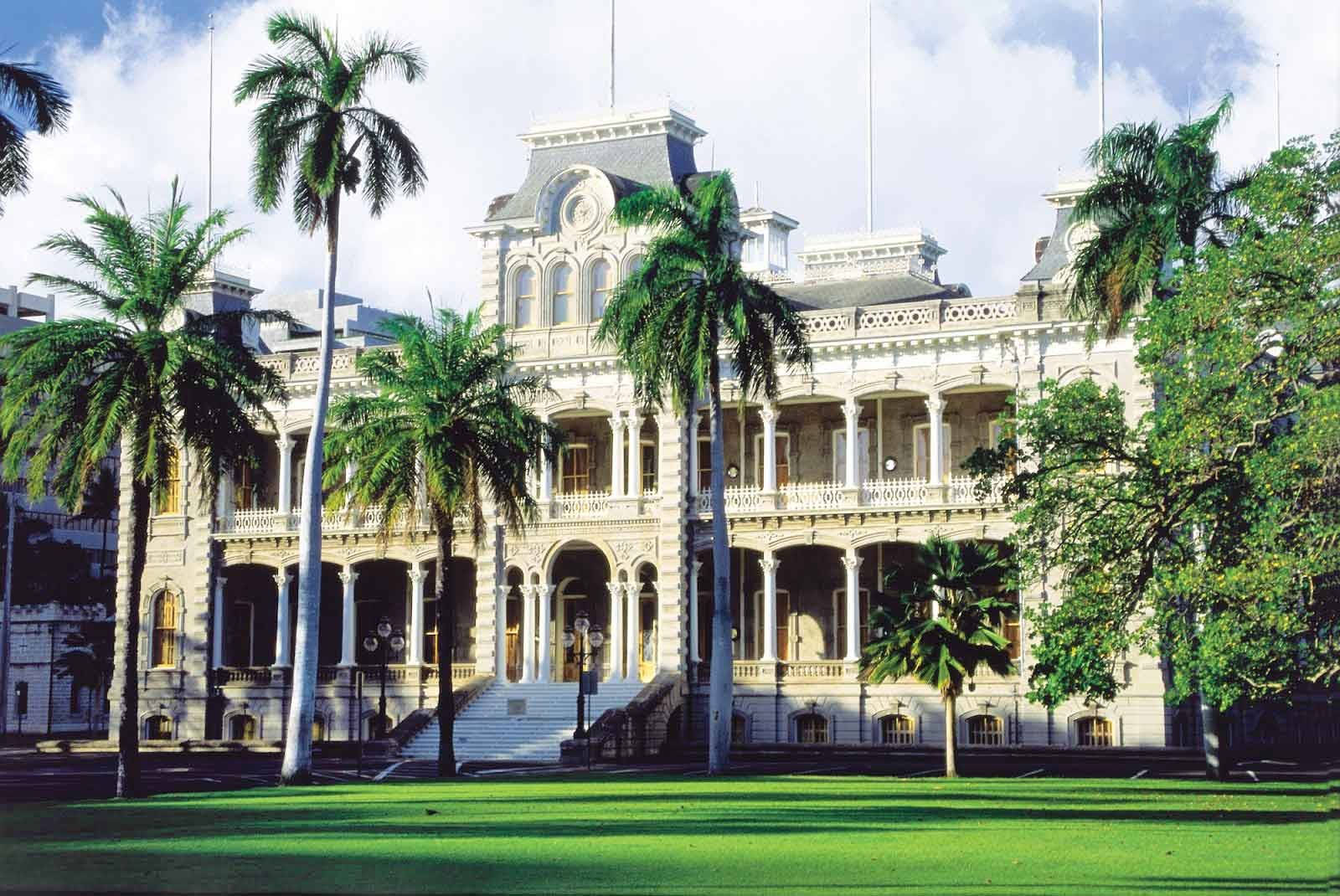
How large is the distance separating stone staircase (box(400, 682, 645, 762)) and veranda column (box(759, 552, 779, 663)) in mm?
3594

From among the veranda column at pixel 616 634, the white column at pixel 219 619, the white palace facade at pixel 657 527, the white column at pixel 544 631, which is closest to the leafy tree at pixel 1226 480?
the white palace facade at pixel 657 527

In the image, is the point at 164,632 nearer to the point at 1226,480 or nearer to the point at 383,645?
the point at 383,645

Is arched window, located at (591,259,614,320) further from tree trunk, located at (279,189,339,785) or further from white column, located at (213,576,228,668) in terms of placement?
tree trunk, located at (279,189,339,785)

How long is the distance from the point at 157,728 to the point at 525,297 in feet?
60.3

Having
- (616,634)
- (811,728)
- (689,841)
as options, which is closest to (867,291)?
(616,634)

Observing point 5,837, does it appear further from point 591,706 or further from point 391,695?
point 391,695

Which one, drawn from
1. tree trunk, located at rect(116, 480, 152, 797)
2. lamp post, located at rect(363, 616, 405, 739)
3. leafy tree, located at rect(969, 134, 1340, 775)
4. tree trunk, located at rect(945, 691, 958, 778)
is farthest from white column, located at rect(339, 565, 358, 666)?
leafy tree, located at rect(969, 134, 1340, 775)

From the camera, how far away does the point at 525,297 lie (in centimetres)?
5778

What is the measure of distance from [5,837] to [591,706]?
2993 centimetres

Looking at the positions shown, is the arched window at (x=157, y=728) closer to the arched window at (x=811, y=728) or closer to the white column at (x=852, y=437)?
the arched window at (x=811, y=728)

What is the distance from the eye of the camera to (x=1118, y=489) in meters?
31.7

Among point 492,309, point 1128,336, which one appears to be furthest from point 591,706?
point 1128,336

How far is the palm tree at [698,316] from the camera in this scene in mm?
40906

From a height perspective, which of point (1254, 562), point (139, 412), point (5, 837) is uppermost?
point (139, 412)
